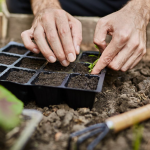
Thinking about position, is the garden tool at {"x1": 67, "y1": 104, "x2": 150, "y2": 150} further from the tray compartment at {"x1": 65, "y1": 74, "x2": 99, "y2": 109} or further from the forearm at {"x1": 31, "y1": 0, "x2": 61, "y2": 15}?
the forearm at {"x1": 31, "y1": 0, "x2": 61, "y2": 15}

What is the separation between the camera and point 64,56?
51.2 inches

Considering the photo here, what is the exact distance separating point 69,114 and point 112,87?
0.53 metres

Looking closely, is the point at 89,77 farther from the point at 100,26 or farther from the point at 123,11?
the point at 123,11

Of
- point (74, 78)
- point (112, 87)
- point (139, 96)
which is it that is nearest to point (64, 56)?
point (74, 78)

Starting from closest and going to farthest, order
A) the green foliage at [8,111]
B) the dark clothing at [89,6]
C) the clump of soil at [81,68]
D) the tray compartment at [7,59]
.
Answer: the green foliage at [8,111] → the clump of soil at [81,68] → the tray compartment at [7,59] → the dark clothing at [89,6]

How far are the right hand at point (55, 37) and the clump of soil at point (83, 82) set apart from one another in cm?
14

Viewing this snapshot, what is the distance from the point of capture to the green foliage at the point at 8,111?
803 millimetres

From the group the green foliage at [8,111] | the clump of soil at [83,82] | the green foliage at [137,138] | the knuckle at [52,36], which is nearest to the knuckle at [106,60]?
the clump of soil at [83,82]

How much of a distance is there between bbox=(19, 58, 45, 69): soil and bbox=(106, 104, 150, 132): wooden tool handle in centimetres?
80

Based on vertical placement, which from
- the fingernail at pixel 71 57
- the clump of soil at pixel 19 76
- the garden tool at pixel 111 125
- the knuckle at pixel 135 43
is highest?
the knuckle at pixel 135 43

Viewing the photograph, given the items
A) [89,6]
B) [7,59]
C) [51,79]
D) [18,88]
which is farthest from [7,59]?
[89,6]

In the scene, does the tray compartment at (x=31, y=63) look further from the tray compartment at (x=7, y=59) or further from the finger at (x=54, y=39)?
the finger at (x=54, y=39)

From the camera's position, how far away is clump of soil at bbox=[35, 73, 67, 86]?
48.5 inches

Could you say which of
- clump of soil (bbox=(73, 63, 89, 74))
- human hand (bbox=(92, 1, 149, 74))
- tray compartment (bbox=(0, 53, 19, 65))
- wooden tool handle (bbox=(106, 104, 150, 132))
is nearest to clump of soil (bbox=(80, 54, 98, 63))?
clump of soil (bbox=(73, 63, 89, 74))
